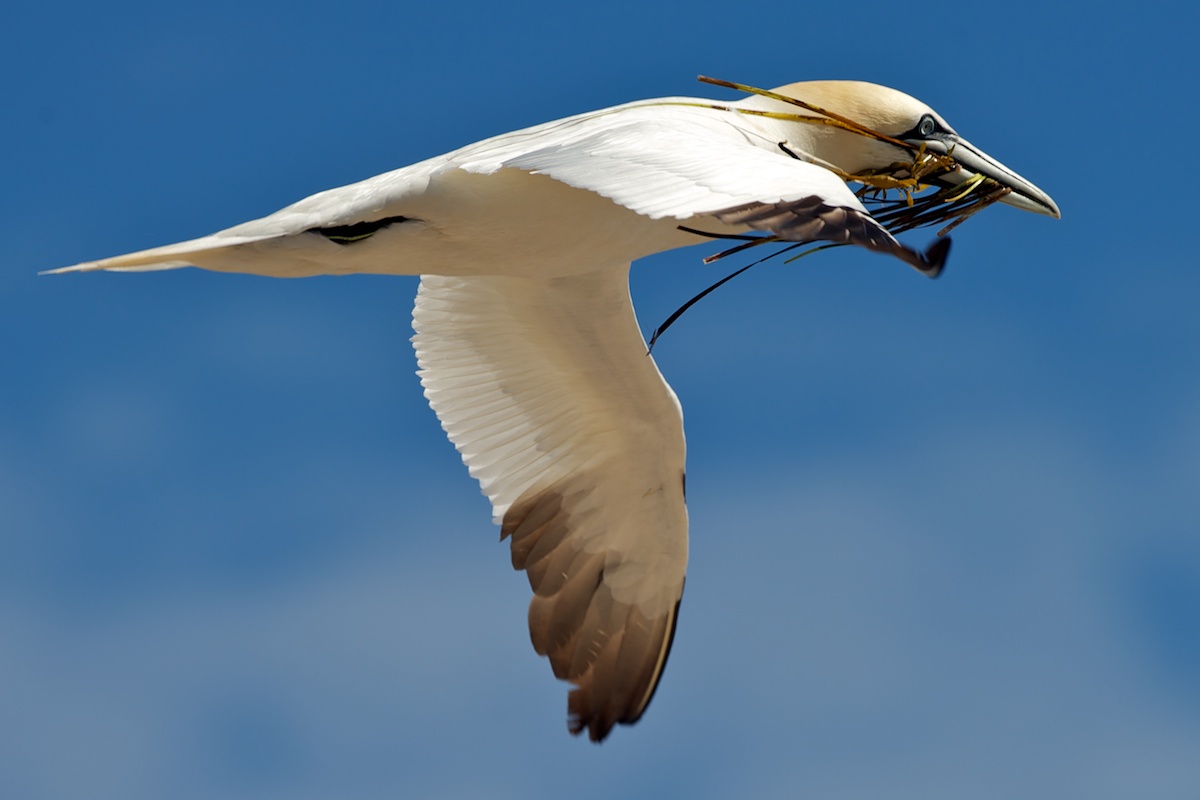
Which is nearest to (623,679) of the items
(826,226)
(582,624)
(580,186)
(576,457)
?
(582,624)

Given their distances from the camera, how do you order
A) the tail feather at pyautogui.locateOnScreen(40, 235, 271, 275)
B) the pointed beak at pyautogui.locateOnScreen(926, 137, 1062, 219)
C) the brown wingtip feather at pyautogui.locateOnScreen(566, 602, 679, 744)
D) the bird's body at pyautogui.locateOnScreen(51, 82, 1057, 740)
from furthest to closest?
1. the brown wingtip feather at pyautogui.locateOnScreen(566, 602, 679, 744)
2. the pointed beak at pyautogui.locateOnScreen(926, 137, 1062, 219)
3. the tail feather at pyautogui.locateOnScreen(40, 235, 271, 275)
4. the bird's body at pyautogui.locateOnScreen(51, 82, 1057, 740)

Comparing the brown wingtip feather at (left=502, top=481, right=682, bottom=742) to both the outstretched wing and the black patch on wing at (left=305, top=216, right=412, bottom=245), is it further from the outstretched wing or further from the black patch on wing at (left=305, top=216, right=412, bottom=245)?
the black patch on wing at (left=305, top=216, right=412, bottom=245)

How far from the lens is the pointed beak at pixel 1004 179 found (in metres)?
9.46

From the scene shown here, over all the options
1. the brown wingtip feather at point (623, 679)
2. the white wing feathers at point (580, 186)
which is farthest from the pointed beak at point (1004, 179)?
the brown wingtip feather at point (623, 679)

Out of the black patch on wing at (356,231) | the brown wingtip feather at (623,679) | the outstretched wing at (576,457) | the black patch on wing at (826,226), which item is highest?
the black patch on wing at (356,231)

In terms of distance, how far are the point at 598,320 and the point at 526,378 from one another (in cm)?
65

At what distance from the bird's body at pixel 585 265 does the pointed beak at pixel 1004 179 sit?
0.04 feet

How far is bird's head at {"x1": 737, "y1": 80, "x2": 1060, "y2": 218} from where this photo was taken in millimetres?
9164

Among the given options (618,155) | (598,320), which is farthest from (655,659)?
(618,155)

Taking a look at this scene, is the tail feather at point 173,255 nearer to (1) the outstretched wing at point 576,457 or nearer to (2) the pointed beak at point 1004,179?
(1) the outstretched wing at point 576,457

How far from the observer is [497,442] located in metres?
11.1

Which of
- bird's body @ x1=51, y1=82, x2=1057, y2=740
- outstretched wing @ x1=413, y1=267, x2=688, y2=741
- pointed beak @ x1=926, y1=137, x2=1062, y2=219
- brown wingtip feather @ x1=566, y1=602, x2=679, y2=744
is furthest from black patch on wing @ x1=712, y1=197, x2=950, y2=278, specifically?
brown wingtip feather @ x1=566, y1=602, x2=679, y2=744

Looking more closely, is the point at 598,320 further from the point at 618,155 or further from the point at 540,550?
the point at 618,155

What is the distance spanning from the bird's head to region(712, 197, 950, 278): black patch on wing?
2678 millimetres
